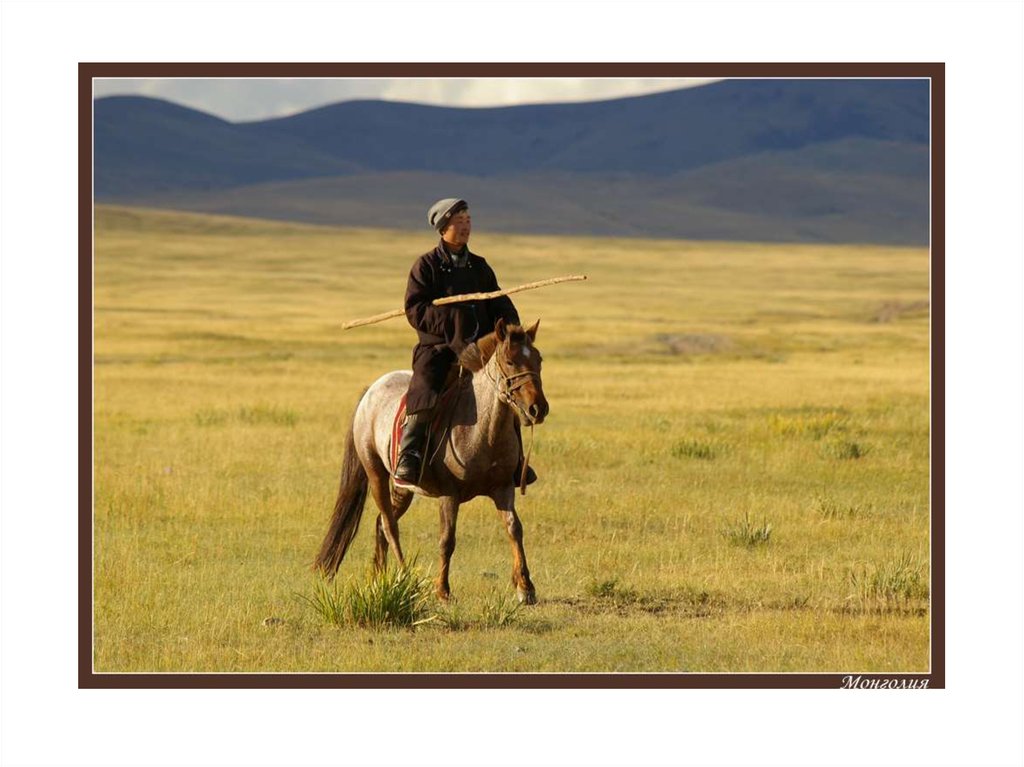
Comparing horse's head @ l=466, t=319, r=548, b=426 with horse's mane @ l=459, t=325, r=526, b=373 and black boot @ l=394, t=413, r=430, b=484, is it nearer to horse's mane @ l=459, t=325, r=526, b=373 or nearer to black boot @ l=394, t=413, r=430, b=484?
horse's mane @ l=459, t=325, r=526, b=373

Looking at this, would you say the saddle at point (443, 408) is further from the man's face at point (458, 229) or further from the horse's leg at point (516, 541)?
the man's face at point (458, 229)

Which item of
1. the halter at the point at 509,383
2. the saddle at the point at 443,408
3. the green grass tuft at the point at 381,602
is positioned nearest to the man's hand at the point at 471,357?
the halter at the point at 509,383

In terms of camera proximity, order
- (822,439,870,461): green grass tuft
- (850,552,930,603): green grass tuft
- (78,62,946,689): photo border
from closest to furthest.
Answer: (78,62,946,689): photo border < (850,552,930,603): green grass tuft < (822,439,870,461): green grass tuft

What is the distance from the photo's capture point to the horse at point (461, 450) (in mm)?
10391

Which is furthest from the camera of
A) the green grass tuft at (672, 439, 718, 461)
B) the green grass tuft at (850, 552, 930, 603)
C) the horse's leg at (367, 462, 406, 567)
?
the green grass tuft at (672, 439, 718, 461)

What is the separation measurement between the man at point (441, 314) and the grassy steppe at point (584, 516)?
4.36 feet

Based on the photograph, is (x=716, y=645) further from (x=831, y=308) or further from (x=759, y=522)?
(x=831, y=308)

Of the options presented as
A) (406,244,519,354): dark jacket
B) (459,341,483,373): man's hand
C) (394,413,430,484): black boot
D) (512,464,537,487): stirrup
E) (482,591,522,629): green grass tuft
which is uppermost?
(406,244,519,354): dark jacket

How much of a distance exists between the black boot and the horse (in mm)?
77

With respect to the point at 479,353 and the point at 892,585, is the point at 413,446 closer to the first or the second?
the point at 479,353

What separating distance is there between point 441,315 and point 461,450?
40.5 inches

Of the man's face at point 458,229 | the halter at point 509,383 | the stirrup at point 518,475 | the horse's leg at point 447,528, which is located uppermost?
the man's face at point 458,229

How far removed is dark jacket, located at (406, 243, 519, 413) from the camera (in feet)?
36.2

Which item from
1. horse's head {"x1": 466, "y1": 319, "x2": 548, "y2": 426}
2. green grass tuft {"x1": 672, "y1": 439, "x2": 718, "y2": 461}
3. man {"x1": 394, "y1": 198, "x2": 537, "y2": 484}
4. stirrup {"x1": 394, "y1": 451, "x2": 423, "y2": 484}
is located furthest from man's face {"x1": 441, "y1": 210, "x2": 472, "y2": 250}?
green grass tuft {"x1": 672, "y1": 439, "x2": 718, "y2": 461}
